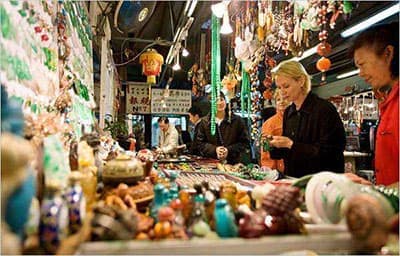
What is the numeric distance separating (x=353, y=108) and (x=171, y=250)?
7.28 meters

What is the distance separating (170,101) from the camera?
907cm

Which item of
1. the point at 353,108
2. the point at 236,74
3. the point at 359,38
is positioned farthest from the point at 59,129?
the point at 353,108

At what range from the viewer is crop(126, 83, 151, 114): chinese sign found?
28.8ft

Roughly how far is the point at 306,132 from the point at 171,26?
12.5 ft

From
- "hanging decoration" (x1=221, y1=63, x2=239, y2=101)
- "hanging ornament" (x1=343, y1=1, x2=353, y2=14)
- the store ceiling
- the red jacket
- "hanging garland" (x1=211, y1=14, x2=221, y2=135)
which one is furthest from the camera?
"hanging decoration" (x1=221, y1=63, x2=239, y2=101)

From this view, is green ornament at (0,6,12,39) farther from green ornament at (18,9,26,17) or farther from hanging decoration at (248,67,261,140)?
hanging decoration at (248,67,261,140)

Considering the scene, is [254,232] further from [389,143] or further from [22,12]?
[22,12]

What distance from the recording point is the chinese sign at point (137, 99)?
8.77m

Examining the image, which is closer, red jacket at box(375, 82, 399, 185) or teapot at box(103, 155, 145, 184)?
teapot at box(103, 155, 145, 184)

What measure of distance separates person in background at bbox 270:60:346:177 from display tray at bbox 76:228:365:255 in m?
1.20

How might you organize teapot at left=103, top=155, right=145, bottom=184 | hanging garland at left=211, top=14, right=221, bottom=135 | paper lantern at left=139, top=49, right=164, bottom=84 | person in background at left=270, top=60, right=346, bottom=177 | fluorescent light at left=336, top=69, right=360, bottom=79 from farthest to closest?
fluorescent light at left=336, top=69, right=360, bottom=79 → paper lantern at left=139, top=49, right=164, bottom=84 → hanging garland at left=211, top=14, right=221, bottom=135 → person in background at left=270, top=60, right=346, bottom=177 → teapot at left=103, top=155, right=145, bottom=184

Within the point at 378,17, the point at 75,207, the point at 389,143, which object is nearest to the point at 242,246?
the point at 75,207

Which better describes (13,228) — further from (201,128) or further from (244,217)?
(201,128)

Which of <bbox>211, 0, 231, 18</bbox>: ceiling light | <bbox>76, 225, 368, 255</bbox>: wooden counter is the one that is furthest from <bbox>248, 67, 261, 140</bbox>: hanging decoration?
<bbox>76, 225, 368, 255</bbox>: wooden counter
